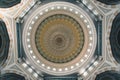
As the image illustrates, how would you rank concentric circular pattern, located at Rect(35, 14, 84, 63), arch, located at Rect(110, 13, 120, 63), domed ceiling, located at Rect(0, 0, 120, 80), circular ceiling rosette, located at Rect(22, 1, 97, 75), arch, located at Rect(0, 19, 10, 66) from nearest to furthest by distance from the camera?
arch, located at Rect(110, 13, 120, 63), arch, located at Rect(0, 19, 10, 66), domed ceiling, located at Rect(0, 0, 120, 80), circular ceiling rosette, located at Rect(22, 1, 97, 75), concentric circular pattern, located at Rect(35, 14, 84, 63)

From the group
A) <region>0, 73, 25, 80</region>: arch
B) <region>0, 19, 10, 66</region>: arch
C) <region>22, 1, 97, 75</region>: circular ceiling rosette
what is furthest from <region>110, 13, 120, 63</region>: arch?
<region>0, 19, 10, 66</region>: arch

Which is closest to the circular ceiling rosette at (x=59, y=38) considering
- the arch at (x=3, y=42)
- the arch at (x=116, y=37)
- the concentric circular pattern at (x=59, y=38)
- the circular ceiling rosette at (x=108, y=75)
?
the concentric circular pattern at (x=59, y=38)

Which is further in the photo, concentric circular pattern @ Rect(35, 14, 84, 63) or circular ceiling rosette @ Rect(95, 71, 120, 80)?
concentric circular pattern @ Rect(35, 14, 84, 63)

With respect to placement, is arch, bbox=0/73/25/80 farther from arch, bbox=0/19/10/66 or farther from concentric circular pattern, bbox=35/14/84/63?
concentric circular pattern, bbox=35/14/84/63

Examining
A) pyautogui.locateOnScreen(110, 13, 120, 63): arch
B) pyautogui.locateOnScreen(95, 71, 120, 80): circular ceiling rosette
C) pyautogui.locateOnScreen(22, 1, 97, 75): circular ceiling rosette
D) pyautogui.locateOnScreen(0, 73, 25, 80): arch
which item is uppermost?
pyautogui.locateOnScreen(22, 1, 97, 75): circular ceiling rosette

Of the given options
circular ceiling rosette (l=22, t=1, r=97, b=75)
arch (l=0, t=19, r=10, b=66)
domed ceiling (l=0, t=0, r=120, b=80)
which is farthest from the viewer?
circular ceiling rosette (l=22, t=1, r=97, b=75)

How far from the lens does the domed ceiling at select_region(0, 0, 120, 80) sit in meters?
30.2

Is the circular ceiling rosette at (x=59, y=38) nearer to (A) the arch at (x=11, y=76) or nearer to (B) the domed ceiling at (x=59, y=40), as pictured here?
(B) the domed ceiling at (x=59, y=40)

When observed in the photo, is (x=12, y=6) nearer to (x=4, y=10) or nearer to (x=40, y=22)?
(x=4, y=10)

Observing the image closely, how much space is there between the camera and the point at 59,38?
122 ft

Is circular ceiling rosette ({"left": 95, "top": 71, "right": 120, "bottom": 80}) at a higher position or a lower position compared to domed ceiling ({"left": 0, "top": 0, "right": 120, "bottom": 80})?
lower

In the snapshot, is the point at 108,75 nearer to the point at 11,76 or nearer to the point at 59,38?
the point at 59,38

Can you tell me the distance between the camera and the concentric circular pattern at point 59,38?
36.3 m

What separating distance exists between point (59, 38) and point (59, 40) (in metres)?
0.27
